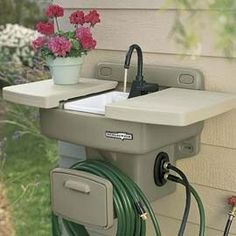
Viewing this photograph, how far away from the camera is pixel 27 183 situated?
322cm

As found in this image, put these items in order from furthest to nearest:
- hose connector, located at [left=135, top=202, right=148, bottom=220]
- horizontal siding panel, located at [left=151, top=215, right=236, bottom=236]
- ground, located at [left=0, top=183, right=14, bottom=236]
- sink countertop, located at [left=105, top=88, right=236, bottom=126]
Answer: ground, located at [left=0, top=183, right=14, bottom=236]
horizontal siding panel, located at [left=151, top=215, right=236, bottom=236]
hose connector, located at [left=135, top=202, right=148, bottom=220]
sink countertop, located at [left=105, top=88, right=236, bottom=126]

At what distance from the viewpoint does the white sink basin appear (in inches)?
69.4

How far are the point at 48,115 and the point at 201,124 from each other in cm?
52

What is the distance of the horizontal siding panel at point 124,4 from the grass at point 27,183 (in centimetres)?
119

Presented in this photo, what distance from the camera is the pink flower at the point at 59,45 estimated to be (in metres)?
1.85

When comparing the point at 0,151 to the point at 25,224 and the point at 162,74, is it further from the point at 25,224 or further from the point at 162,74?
the point at 162,74

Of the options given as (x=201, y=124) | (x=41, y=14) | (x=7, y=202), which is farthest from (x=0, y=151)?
(x=201, y=124)

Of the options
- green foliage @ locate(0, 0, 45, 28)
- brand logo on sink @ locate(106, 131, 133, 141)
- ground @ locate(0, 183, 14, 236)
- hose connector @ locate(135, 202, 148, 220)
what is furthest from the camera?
green foliage @ locate(0, 0, 45, 28)

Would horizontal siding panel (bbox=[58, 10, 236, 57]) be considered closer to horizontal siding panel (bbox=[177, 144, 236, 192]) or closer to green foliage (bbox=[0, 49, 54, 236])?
horizontal siding panel (bbox=[177, 144, 236, 192])

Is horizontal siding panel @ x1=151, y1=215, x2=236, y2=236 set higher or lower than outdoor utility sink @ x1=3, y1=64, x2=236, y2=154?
lower

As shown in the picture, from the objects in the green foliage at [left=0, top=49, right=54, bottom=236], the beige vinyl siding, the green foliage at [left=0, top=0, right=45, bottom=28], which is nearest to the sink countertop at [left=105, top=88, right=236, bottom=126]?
the beige vinyl siding

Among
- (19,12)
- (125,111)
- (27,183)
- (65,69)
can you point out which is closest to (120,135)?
(125,111)

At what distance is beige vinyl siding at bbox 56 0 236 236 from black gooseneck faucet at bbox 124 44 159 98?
0.14m

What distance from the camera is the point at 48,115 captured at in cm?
185
